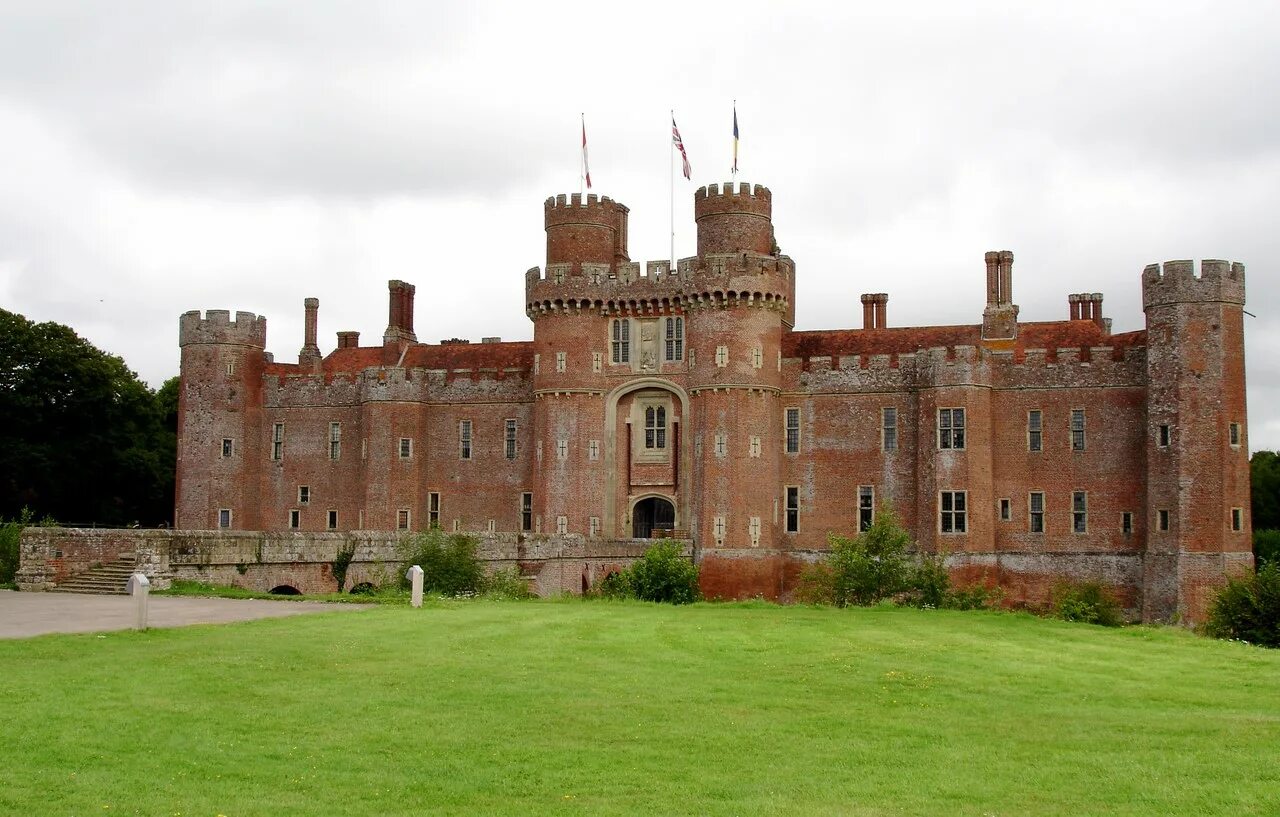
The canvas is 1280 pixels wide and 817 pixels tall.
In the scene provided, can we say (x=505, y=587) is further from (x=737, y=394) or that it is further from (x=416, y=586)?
(x=737, y=394)

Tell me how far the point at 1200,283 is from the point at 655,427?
20.2 meters

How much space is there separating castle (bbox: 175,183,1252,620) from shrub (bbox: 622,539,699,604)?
4039 mm

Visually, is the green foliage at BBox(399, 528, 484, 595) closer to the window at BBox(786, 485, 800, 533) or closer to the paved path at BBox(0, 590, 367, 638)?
the paved path at BBox(0, 590, 367, 638)

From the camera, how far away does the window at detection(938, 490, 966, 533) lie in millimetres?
48719

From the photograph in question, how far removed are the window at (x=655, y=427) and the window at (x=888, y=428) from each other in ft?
27.2

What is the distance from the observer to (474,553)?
4203 cm

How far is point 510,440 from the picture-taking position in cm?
5606

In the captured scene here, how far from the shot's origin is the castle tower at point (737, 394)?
49.5 metres

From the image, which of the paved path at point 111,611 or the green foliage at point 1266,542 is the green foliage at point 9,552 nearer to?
the paved path at point 111,611

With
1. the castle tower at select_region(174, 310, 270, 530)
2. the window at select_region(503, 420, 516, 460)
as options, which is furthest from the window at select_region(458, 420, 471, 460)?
the castle tower at select_region(174, 310, 270, 530)

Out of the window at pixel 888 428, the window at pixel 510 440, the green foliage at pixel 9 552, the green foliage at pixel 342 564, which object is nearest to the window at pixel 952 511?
the window at pixel 888 428

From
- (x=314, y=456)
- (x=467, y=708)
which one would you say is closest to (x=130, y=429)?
(x=314, y=456)

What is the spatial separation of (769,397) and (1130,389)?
12.8 metres

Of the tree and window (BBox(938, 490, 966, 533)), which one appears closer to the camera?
window (BBox(938, 490, 966, 533))
